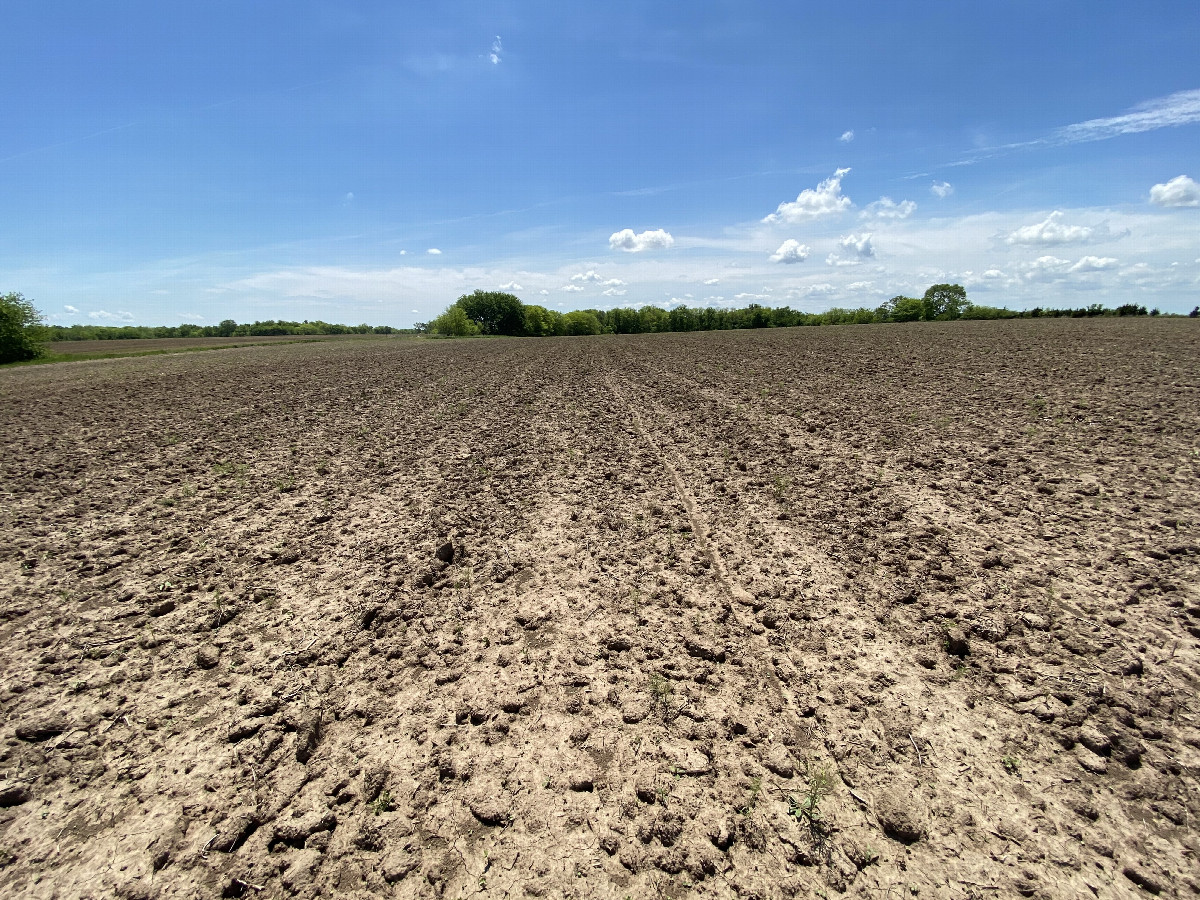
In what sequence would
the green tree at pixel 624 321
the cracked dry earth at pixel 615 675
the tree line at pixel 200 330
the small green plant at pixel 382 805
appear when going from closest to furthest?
the cracked dry earth at pixel 615 675
the small green plant at pixel 382 805
the tree line at pixel 200 330
the green tree at pixel 624 321

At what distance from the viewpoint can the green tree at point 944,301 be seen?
9550cm

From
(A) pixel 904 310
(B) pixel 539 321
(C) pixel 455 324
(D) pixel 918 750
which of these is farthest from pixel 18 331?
(A) pixel 904 310

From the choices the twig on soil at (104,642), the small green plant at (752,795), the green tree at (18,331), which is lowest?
the small green plant at (752,795)

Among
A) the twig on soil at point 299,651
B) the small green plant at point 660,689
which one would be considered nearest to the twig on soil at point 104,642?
the twig on soil at point 299,651

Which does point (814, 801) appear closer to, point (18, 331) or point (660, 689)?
point (660, 689)

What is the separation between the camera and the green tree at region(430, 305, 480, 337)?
9031cm

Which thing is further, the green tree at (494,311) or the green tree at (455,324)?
the green tree at (494,311)

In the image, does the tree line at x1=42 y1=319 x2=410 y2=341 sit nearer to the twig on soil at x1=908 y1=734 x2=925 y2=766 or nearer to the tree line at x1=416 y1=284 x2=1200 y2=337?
the tree line at x1=416 y1=284 x2=1200 y2=337

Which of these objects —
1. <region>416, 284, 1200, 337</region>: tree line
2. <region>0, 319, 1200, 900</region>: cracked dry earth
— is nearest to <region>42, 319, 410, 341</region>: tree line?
<region>416, 284, 1200, 337</region>: tree line

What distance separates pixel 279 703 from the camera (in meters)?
4.01

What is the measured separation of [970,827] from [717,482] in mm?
5927

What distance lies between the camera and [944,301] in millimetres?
97125

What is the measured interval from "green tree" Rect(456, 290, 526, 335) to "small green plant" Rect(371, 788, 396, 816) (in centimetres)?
10235

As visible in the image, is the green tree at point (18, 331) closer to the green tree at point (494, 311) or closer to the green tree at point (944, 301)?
the green tree at point (494, 311)
